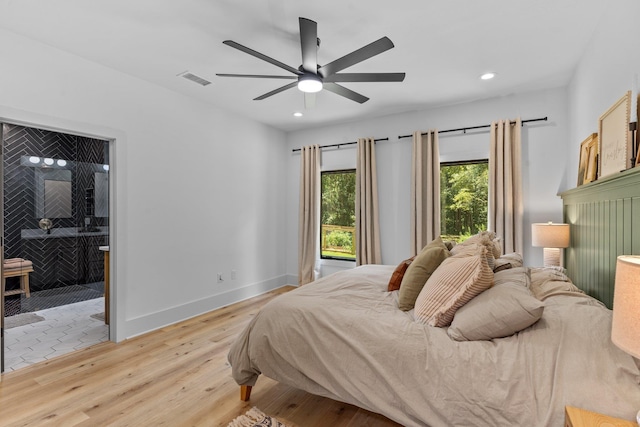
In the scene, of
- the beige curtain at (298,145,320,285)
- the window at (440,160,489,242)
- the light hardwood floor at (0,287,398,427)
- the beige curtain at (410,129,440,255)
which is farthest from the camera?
the beige curtain at (298,145,320,285)

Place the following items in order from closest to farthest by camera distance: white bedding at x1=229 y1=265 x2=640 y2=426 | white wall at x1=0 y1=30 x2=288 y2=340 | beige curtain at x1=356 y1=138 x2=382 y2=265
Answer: white bedding at x1=229 y1=265 x2=640 y2=426
white wall at x1=0 y1=30 x2=288 y2=340
beige curtain at x1=356 y1=138 x2=382 y2=265

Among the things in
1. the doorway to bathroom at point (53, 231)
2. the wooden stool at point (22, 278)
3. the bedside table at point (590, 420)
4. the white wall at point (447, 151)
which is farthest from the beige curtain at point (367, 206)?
the wooden stool at point (22, 278)

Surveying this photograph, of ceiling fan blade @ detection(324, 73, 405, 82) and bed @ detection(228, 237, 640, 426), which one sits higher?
ceiling fan blade @ detection(324, 73, 405, 82)

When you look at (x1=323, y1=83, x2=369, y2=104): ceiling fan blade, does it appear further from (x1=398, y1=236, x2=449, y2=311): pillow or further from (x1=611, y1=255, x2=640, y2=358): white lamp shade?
(x1=611, y1=255, x2=640, y2=358): white lamp shade

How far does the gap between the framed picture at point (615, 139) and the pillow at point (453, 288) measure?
881 millimetres

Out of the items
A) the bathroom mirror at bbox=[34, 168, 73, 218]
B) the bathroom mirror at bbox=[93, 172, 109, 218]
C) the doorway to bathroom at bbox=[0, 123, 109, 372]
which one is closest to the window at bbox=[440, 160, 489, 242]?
the doorway to bathroom at bbox=[0, 123, 109, 372]

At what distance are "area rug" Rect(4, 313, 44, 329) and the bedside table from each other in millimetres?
4837

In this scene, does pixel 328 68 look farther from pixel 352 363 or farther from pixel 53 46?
pixel 53 46

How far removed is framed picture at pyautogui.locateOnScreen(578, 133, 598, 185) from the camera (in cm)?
234

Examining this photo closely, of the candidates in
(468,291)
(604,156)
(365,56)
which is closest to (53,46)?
(365,56)

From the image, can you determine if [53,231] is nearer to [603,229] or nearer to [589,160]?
[603,229]

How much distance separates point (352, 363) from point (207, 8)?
2.46 meters

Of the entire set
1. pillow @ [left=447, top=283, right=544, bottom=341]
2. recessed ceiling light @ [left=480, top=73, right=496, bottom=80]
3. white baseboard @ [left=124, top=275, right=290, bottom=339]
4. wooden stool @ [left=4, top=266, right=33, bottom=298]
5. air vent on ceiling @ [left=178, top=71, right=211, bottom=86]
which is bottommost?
white baseboard @ [left=124, top=275, right=290, bottom=339]

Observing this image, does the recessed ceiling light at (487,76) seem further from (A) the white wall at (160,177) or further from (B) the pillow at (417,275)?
(A) the white wall at (160,177)
